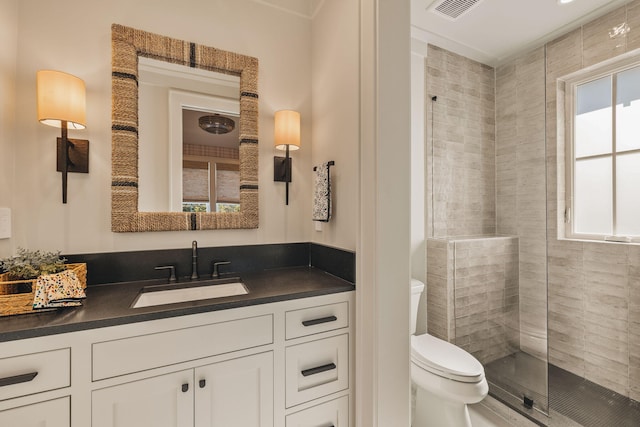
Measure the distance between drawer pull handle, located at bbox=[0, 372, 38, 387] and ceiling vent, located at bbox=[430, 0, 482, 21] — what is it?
8.81ft

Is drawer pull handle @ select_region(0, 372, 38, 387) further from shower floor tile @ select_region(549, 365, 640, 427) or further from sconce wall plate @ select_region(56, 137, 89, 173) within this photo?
shower floor tile @ select_region(549, 365, 640, 427)

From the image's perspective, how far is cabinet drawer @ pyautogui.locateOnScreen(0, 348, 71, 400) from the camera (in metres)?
0.84

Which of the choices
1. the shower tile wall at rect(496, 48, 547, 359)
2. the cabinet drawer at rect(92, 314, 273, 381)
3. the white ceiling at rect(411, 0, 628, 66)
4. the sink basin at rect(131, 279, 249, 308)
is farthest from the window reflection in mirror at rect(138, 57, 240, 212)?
the shower tile wall at rect(496, 48, 547, 359)

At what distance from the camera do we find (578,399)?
184 centimetres

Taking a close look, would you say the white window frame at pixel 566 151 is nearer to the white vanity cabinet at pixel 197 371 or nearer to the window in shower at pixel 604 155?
the window in shower at pixel 604 155

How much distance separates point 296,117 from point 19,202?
1400 millimetres

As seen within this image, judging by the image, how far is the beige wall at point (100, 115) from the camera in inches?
50.9

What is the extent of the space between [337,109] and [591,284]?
2.17 metres

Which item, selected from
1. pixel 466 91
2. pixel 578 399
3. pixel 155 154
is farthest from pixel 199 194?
pixel 578 399

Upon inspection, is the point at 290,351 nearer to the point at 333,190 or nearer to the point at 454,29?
the point at 333,190

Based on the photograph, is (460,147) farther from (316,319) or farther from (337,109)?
(316,319)

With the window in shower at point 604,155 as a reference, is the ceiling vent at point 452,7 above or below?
above

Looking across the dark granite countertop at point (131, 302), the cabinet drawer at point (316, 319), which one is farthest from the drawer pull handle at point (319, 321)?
the dark granite countertop at point (131, 302)

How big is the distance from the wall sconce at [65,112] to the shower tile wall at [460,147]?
220 centimetres
